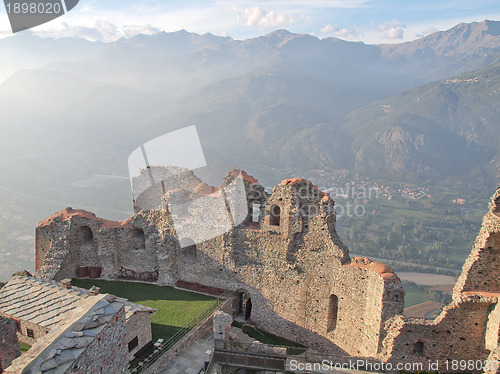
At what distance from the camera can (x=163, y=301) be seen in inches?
928

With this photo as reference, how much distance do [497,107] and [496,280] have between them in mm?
185213

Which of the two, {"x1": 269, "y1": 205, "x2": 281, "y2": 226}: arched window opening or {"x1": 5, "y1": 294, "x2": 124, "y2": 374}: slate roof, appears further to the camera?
{"x1": 269, "y1": 205, "x2": 281, "y2": 226}: arched window opening

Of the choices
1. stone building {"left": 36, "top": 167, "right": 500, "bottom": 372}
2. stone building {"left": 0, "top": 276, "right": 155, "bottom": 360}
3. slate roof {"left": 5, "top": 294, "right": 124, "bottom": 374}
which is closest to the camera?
slate roof {"left": 5, "top": 294, "right": 124, "bottom": 374}

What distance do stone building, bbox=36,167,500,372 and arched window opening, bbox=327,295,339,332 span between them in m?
0.06

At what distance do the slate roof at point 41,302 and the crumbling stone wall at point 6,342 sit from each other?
4.71 metres

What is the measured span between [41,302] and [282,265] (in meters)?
13.1

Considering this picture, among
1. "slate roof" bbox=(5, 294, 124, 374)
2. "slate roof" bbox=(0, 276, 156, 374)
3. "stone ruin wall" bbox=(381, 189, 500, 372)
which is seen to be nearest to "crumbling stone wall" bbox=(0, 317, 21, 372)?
"slate roof" bbox=(0, 276, 156, 374)

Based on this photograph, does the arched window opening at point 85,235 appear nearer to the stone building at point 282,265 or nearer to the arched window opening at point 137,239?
Answer: the stone building at point 282,265

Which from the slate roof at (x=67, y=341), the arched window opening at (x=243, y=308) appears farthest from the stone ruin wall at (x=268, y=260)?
the slate roof at (x=67, y=341)

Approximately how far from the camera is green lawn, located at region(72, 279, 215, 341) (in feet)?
69.1

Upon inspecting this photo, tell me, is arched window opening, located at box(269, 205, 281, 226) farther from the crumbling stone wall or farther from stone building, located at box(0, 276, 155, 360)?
the crumbling stone wall

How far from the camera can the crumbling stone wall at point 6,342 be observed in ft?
40.6

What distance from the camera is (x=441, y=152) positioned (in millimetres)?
Result: 173125

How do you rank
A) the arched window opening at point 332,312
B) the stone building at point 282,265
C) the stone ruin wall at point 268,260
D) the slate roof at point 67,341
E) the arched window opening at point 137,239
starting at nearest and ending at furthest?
the slate roof at point 67,341, the stone building at point 282,265, the stone ruin wall at point 268,260, the arched window opening at point 332,312, the arched window opening at point 137,239
